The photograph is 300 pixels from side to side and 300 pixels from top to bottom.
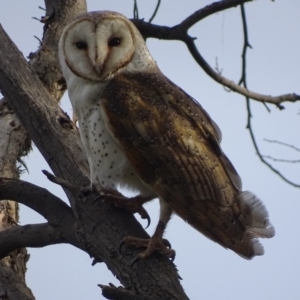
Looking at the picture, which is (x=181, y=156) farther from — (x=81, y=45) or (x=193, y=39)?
(x=193, y=39)

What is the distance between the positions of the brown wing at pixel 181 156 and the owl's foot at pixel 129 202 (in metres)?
0.17

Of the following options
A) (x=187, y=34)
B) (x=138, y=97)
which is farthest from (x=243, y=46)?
(x=138, y=97)

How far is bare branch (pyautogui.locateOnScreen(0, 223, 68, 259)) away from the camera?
451cm

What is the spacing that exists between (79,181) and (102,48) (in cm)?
73

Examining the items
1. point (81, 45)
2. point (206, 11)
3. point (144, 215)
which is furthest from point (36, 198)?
point (206, 11)

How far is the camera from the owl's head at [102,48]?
4.86 meters

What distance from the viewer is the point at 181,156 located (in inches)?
180

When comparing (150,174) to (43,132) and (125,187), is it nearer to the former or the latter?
(125,187)

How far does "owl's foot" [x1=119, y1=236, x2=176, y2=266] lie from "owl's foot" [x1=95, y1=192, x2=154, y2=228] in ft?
0.99

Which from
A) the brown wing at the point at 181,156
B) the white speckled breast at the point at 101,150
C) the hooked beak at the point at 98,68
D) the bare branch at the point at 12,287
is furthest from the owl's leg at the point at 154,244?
the hooked beak at the point at 98,68

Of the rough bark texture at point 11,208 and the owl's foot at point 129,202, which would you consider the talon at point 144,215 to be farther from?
the rough bark texture at point 11,208

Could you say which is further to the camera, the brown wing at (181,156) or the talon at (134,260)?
the brown wing at (181,156)

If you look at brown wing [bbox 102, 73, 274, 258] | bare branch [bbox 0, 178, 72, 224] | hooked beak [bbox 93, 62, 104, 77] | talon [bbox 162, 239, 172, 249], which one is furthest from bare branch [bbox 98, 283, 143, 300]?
hooked beak [bbox 93, 62, 104, 77]

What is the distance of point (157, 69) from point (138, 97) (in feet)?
1.51
